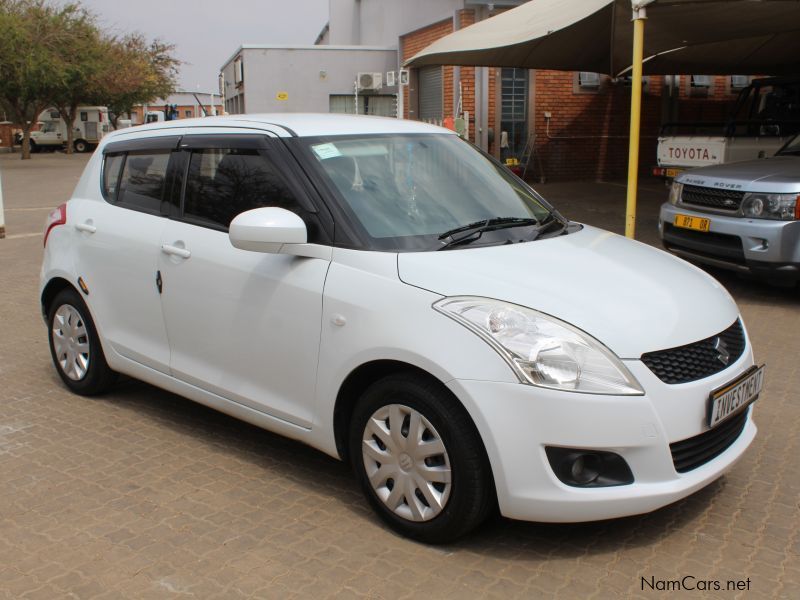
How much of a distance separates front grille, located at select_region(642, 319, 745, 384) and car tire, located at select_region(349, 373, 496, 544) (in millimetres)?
735

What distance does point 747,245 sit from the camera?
773 centimetres

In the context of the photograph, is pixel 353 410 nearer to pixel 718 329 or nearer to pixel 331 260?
pixel 331 260

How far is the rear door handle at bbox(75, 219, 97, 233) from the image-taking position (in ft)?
16.3

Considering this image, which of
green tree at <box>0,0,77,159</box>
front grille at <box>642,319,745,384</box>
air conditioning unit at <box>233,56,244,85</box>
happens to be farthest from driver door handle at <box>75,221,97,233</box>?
green tree at <box>0,0,77,159</box>

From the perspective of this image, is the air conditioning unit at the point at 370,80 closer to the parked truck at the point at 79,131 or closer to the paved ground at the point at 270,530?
the paved ground at the point at 270,530

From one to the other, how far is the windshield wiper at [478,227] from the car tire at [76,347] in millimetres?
2479

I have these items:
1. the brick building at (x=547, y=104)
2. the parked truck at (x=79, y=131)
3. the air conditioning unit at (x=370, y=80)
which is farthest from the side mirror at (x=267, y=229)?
the parked truck at (x=79, y=131)

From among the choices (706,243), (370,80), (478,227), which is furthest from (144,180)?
(370,80)

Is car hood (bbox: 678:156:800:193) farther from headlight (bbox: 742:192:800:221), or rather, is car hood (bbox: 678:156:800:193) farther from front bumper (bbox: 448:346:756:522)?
front bumper (bbox: 448:346:756:522)

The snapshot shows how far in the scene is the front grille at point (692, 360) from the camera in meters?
3.14

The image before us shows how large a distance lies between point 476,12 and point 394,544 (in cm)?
1834

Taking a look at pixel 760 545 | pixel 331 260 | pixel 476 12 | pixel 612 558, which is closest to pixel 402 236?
pixel 331 260

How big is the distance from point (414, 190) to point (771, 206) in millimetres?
4991

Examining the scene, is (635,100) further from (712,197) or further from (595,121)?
(595,121)
